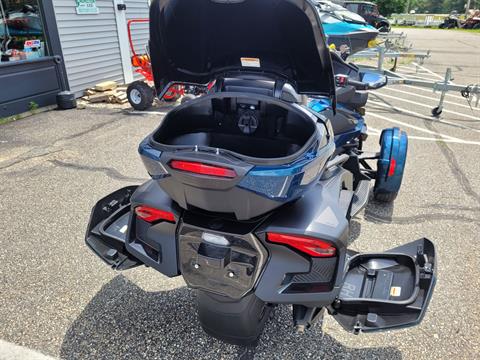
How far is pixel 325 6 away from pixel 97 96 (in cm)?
684

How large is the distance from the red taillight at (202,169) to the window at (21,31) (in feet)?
23.8

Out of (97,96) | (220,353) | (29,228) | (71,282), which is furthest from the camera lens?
(97,96)

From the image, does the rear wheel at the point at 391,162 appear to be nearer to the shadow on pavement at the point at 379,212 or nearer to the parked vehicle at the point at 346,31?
the shadow on pavement at the point at 379,212

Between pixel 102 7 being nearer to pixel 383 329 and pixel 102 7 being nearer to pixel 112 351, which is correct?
pixel 112 351

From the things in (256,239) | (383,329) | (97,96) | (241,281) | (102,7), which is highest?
(102,7)

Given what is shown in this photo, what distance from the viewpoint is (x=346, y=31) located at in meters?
10.0

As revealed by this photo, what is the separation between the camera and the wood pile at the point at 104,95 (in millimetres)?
8492

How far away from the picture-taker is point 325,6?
11.0 m

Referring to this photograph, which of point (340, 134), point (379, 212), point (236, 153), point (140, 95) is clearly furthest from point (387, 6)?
point (236, 153)

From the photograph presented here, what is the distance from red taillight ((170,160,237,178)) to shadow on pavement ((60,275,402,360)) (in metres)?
1.24

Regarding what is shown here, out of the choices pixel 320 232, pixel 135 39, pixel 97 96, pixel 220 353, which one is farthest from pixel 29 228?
pixel 135 39

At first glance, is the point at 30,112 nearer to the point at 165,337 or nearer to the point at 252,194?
the point at 165,337

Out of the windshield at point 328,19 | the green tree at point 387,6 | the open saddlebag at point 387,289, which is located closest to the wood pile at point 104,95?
the windshield at point 328,19

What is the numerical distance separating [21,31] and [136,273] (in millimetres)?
6885
